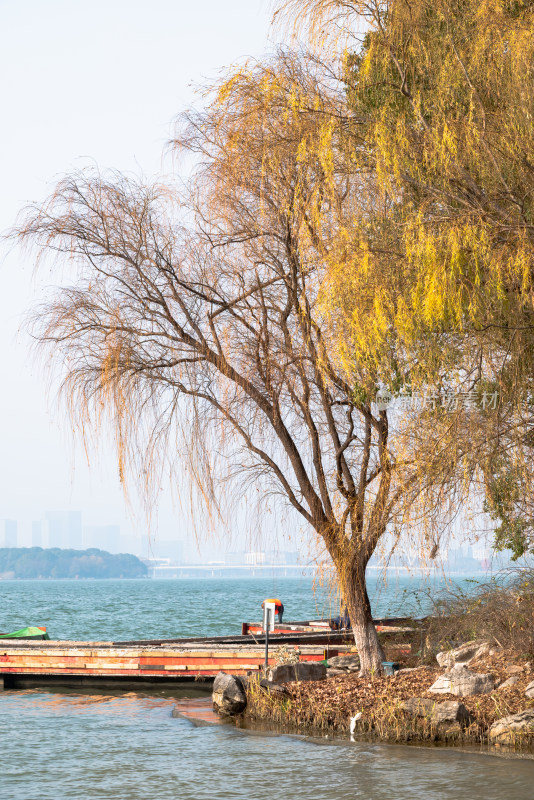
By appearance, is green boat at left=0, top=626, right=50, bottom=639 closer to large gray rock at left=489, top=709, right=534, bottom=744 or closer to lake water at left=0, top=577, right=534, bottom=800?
lake water at left=0, top=577, right=534, bottom=800

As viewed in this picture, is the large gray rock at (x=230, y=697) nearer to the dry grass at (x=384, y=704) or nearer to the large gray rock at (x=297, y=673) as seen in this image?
the dry grass at (x=384, y=704)

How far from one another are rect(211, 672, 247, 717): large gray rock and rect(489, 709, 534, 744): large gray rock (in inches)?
180

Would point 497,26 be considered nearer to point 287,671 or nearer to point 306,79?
point 306,79

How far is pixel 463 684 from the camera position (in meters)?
14.3

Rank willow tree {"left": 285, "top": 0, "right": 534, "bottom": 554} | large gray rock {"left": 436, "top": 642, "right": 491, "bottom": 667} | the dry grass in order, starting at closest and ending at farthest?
1. willow tree {"left": 285, "top": 0, "right": 534, "bottom": 554}
2. the dry grass
3. large gray rock {"left": 436, "top": 642, "right": 491, "bottom": 667}

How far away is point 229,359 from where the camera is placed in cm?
1609

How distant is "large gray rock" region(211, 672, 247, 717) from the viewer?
1580 cm

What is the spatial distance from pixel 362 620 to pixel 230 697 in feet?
8.82

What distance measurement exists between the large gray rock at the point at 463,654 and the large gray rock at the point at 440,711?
8.94ft

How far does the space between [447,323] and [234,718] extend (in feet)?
27.7

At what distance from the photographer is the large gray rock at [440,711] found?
13336 mm

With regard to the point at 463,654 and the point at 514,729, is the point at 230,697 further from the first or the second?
the point at 514,729

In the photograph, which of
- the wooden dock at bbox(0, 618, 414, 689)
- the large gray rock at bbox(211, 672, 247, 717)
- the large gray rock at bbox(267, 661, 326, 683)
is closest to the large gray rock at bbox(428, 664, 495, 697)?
the large gray rock at bbox(267, 661, 326, 683)

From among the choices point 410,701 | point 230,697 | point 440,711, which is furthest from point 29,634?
point 440,711
